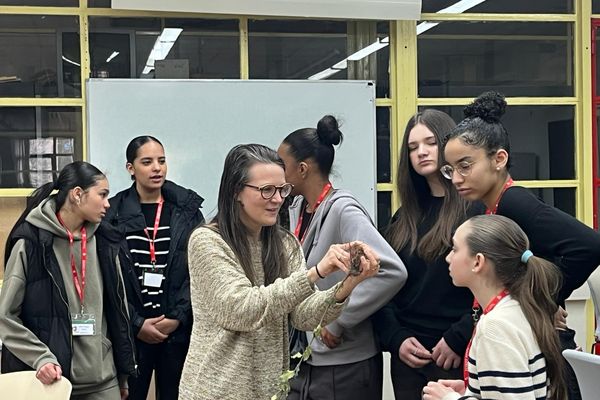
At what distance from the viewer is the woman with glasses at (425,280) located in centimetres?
271

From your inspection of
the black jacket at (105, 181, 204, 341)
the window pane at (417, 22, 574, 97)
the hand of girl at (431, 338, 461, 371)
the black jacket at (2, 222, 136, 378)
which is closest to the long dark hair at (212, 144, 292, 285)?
the hand of girl at (431, 338, 461, 371)

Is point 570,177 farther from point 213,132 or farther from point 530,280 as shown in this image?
point 530,280

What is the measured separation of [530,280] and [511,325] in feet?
0.52

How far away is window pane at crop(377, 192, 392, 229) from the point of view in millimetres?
4727

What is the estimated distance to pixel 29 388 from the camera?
292 centimetres

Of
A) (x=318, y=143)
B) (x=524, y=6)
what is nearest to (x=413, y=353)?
(x=318, y=143)

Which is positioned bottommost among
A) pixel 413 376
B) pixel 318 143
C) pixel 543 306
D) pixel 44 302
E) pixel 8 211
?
pixel 413 376

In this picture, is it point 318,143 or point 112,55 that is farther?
point 112,55

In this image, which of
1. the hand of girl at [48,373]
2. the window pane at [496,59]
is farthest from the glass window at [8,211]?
the window pane at [496,59]

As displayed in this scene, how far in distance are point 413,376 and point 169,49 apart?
2.49 meters

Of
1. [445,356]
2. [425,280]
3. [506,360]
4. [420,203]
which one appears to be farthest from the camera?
[420,203]

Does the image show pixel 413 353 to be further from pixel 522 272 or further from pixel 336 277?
pixel 522 272

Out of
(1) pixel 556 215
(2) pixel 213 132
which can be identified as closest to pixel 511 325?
(1) pixel 556 215

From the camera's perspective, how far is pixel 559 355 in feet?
6.87
